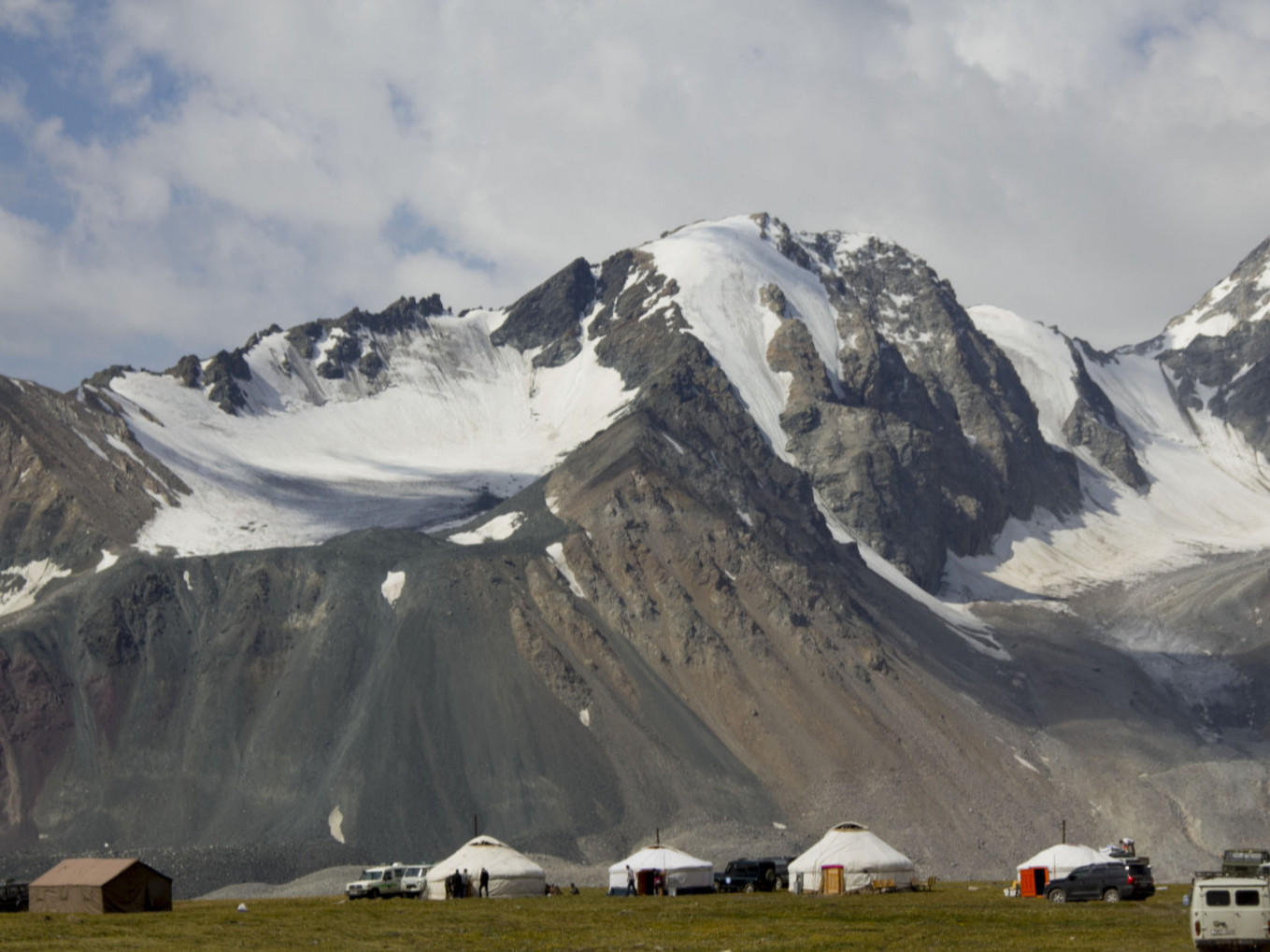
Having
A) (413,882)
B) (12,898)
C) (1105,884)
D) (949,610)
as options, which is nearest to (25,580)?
(413,882)

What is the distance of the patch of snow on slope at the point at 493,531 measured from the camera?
147375mm

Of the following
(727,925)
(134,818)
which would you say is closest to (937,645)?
(134,818)

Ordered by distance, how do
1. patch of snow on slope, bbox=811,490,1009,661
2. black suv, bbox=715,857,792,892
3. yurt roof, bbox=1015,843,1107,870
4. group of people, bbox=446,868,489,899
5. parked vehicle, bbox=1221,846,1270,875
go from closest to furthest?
parked vehicle, bbox=1221,846,1270,875 < group of people, bbox=446,868,489,899 < yurt roof, bbox=1015,843,1107,870 < black suv, bbox=715,857,792,892 < patch of snow on slope, bbox=811,490,1009,661

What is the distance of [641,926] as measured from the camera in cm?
4847

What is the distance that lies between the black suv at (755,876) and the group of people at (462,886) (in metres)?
11.8

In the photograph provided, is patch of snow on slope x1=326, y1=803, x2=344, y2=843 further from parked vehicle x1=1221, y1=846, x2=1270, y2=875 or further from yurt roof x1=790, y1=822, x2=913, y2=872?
parked vehicle x1=1221, y1=846, x2=1270, y2=875

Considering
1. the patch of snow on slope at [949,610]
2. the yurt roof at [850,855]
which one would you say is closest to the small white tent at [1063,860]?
the yurt roof at [850,855]

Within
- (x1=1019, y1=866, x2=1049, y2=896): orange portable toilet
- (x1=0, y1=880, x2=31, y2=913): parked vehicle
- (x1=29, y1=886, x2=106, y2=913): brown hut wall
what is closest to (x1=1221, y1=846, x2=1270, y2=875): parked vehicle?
(x1=1019, y1=866, x2=1049, y2=896): orange portable toilet

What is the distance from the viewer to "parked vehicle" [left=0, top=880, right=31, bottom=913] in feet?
195

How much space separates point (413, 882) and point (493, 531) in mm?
83731

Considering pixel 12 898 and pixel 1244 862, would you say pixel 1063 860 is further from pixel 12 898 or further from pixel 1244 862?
pixel 12 898

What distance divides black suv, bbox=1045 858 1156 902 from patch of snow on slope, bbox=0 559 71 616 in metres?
105

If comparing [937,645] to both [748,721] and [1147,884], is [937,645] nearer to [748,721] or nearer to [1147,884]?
[748,721]

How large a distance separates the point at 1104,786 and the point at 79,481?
99122 millimetres
